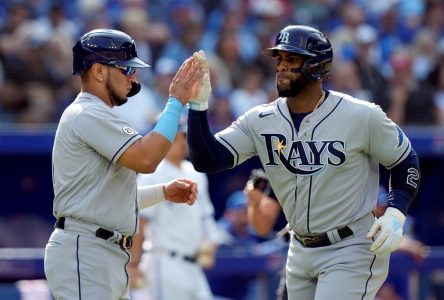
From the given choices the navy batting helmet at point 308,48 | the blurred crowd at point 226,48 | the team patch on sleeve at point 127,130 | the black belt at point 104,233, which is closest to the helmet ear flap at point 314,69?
the navy batting helmet at point 308,48

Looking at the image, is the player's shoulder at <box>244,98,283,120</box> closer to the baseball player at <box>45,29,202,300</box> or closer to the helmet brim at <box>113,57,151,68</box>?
the baseball player at <box>45,29,202,300</box>

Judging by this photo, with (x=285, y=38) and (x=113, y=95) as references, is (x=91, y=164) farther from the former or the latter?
(x=285, y=38)

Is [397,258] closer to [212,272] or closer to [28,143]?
[212,272]

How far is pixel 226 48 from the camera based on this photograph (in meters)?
11.1

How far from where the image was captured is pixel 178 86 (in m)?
4.93

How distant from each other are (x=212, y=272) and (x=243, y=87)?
282 centimetres

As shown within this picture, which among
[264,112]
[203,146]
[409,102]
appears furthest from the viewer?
[409,102]

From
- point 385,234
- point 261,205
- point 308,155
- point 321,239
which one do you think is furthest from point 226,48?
point 385,234

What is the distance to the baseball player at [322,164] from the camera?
515 centimetres

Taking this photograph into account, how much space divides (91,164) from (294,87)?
3.74ft

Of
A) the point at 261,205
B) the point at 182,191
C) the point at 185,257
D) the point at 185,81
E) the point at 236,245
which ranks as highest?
the point at 185,81

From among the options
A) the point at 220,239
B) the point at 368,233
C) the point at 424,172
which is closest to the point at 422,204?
the point at 424,172

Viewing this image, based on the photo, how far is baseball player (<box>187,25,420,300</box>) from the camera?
5148 millimetres

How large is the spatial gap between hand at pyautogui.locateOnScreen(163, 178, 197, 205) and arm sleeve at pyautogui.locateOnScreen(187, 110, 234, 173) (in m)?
0.12
